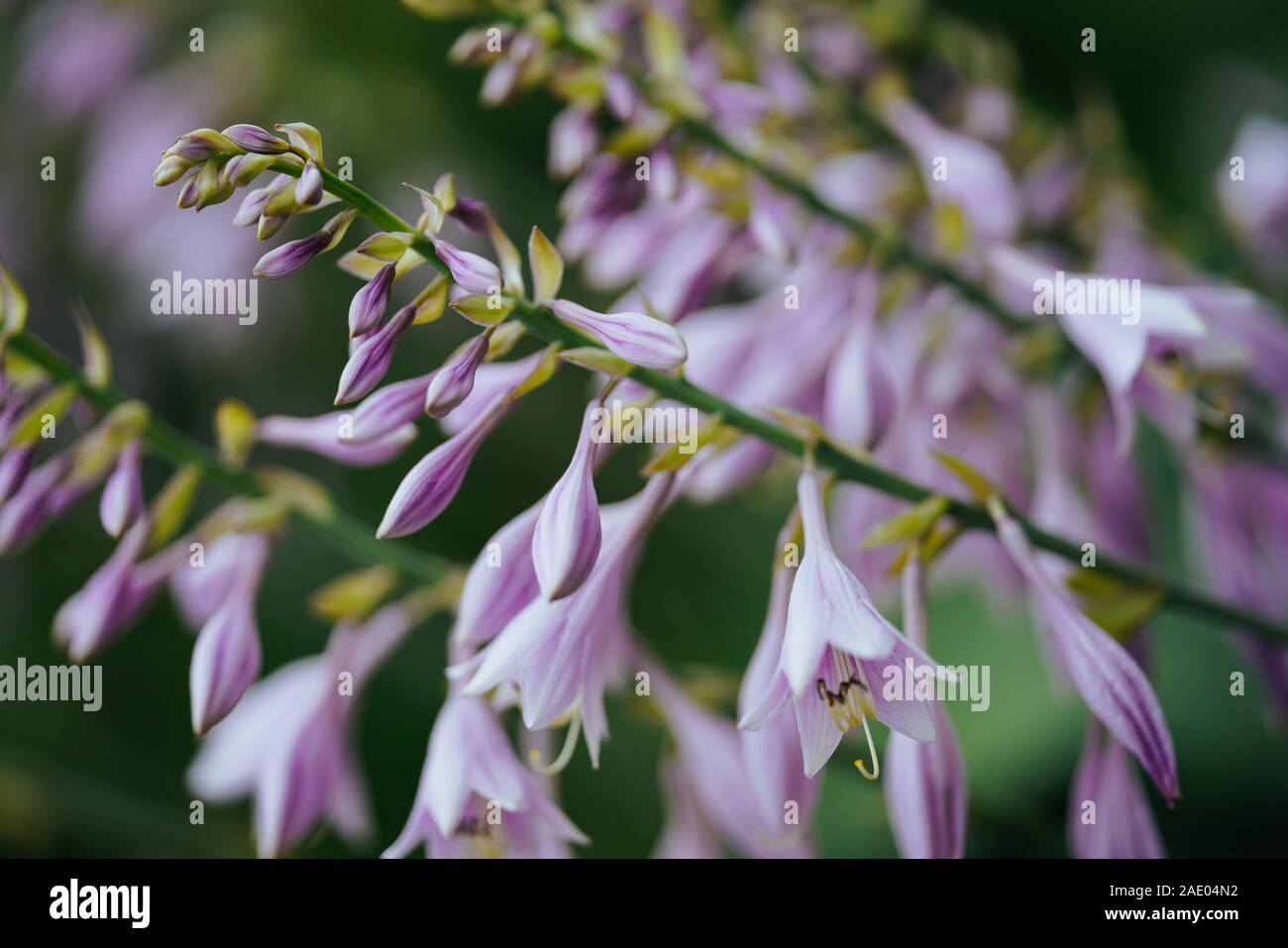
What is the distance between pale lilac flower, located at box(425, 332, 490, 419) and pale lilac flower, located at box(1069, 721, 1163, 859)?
264 mm

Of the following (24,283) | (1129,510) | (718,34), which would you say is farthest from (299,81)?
(1129,510)

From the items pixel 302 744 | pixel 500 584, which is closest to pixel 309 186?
pixel 500 584

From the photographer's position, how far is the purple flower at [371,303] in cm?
31

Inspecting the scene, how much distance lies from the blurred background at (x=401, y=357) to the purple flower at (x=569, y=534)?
1.01 feet

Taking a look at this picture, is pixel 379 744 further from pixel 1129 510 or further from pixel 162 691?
pixel 1129 510

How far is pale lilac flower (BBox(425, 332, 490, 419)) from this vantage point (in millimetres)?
311

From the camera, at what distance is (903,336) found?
520mm

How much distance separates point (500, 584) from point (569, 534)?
0.06 metres

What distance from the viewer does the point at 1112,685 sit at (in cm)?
36

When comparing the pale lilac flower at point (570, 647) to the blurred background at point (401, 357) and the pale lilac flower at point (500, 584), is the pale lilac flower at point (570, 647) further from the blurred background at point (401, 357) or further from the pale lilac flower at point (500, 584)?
the blurred background at point (401, 357)

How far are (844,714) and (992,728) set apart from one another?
332 millimetres

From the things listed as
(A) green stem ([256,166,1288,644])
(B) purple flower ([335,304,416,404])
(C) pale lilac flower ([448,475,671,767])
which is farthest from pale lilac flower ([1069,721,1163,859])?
(B) purple flower ([335,304,416,404])

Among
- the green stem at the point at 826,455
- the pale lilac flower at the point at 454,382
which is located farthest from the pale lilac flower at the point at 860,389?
the pale lilac flower at the point at 454,382

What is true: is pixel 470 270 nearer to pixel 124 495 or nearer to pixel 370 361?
pixel 370 361
